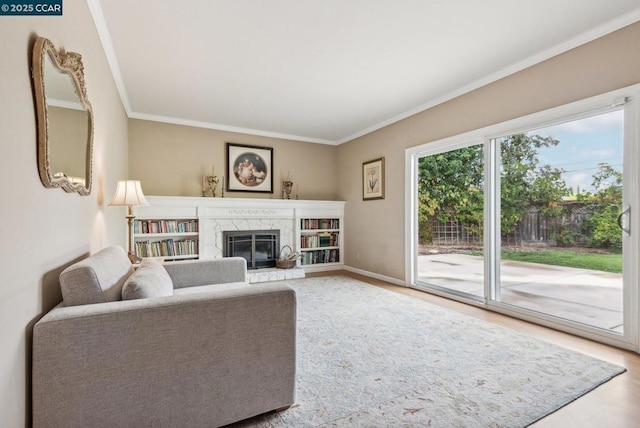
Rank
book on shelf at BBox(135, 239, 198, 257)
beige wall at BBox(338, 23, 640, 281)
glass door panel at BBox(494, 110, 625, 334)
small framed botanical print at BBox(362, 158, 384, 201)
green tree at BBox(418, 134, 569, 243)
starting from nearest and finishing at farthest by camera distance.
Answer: beige wall at BBox(338, 23, 640, 281), glass door panel at BBox(494, 110, 625, 334), green tree at BBox(418, 134, 569, 243), book on shelf at BBox(135, 239, 198, 257), small framed botanical print at BBox(362, 158, 384, 201)

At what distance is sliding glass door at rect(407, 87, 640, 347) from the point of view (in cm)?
254

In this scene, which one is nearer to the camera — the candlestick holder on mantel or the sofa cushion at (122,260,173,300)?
the sofa cushion at (122,260,173,300)

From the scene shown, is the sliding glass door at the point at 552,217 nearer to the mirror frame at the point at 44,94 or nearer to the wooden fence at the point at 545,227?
the wooden fence at the point at 545,227

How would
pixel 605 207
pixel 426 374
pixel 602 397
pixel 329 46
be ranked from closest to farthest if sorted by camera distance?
pixel 602 397 < pixel 426 374 < pixel 605 207 < pixel 329 46

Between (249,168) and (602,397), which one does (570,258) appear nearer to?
(602,397)

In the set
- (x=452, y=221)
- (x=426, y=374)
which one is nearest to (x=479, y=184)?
(x=452, y=221)

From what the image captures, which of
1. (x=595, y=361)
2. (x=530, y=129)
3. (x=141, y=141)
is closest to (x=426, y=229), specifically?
(x=530, y=129)

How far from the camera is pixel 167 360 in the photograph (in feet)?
4.61

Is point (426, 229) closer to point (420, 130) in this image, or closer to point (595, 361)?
point (420, 130)

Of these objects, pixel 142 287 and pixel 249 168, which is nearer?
pixel 142 287

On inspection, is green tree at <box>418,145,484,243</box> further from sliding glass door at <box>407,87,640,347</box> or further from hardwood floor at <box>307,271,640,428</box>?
hardwood floor at <box>307,271,640,428</box>

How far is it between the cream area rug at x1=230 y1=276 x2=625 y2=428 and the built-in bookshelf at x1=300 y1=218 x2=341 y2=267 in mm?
2534

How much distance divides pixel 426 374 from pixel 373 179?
359 centimetres

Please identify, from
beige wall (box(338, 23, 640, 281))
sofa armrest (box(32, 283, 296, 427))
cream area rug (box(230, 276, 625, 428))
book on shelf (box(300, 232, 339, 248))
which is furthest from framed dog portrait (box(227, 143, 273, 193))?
sofa armrest (box(32, 283, 296, 427))
